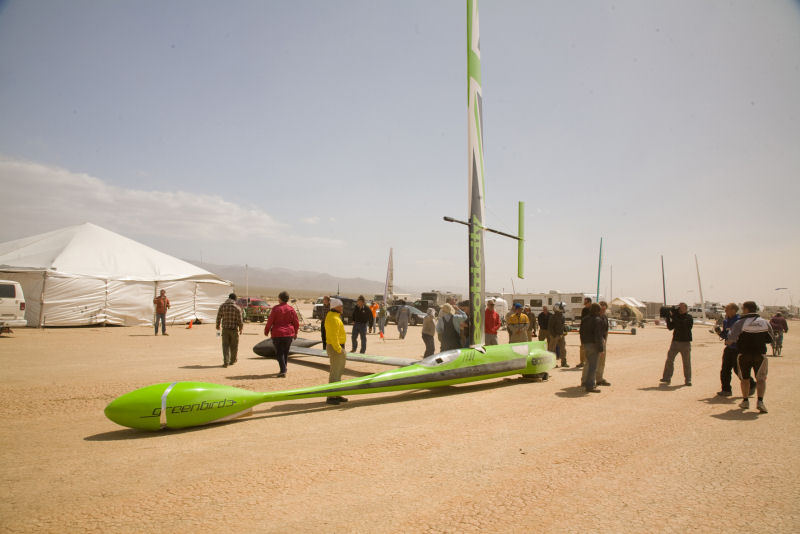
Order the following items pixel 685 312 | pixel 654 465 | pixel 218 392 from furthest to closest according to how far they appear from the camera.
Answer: pixel 685 312 < pixel 218 392 < pixel 654 465

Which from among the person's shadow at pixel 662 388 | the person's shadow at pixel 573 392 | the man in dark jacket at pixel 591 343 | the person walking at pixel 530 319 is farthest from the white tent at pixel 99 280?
the person's shadow at pixel 662 388

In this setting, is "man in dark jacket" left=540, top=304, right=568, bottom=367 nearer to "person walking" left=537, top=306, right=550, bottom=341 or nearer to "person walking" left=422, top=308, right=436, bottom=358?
"person walking" left=537, top=306, right=550, bottom=341

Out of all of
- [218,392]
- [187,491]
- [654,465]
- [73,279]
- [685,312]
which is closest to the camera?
[187,491]

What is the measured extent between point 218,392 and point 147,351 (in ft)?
29.8

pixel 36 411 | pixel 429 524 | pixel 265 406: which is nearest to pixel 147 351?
pixel 36 411

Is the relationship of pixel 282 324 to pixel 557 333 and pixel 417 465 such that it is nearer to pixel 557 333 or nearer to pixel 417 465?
pixel 417 465

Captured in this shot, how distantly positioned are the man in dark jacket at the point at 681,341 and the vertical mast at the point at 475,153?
12.9 feet

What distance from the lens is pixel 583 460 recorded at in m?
4.17

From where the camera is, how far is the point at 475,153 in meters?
8.81

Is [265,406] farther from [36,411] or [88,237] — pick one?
[88,237]

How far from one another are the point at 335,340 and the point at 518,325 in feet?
19.6

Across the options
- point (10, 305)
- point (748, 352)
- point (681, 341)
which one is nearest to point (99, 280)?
point (10, 305)

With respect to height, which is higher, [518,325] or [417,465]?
[518,325]

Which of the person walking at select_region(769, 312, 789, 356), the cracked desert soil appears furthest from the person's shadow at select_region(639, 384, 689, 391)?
the person walking at select_region(769, 312, 789, 356)
